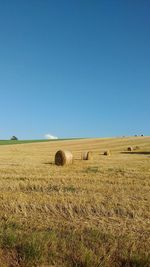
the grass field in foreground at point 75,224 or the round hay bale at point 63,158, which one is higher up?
the round hay bale at point 63,158

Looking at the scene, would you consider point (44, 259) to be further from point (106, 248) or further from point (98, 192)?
point (98, 192)

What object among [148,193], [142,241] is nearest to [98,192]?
[148,193]

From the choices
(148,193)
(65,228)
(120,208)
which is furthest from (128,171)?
(65,228)

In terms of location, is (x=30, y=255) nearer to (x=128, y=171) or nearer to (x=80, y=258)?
(x=80, y=258)

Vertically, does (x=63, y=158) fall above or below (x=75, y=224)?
above

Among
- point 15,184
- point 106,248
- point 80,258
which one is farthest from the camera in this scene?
point 15,184

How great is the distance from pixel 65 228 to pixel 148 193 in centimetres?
453

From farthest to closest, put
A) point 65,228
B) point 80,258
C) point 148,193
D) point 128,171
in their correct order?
point 128,171
point 148,193
point 65,228
point 80,258

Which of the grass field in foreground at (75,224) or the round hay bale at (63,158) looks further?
the round hay bale at (63,158)

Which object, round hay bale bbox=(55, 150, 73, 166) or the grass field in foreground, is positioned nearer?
the grass field in foreground

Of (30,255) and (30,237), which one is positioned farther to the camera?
(30,237)

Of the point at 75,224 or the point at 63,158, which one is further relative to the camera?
the point at 63,158

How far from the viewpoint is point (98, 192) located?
1167 cm

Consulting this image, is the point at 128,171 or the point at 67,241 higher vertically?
the point at 128,171
